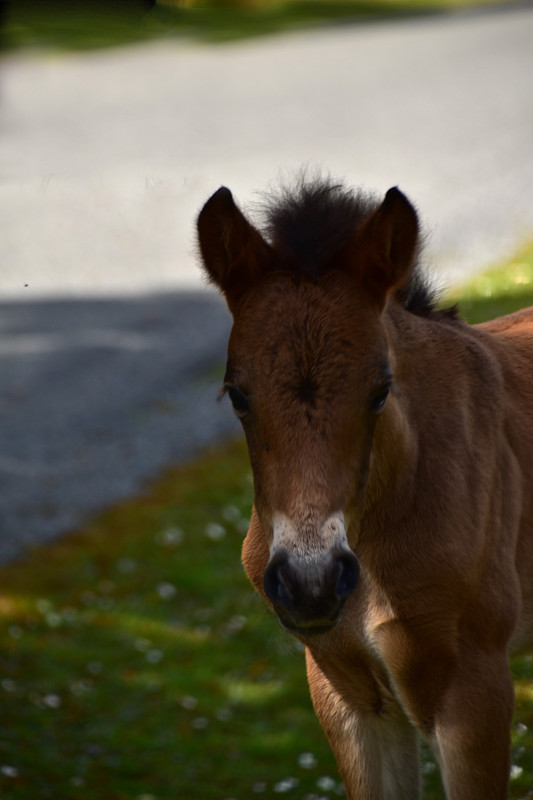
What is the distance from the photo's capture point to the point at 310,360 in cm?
260

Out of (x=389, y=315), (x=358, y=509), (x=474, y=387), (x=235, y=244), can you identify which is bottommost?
(x=358, y=509)

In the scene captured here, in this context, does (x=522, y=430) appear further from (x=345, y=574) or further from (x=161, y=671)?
(x=161, y=671)

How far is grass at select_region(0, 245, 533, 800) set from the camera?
444 centimetres

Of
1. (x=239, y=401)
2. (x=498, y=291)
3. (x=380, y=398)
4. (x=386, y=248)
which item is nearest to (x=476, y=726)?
(x=380, y=398)

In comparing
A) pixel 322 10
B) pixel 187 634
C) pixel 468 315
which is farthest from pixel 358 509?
pixel 322 10

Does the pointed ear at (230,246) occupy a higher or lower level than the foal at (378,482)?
higher

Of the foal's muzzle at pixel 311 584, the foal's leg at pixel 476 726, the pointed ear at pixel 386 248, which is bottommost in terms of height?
the foal's leg at pixel 476 726

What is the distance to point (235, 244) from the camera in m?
2.85

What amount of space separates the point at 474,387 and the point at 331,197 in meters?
0.73

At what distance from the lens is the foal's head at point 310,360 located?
96.0 inches

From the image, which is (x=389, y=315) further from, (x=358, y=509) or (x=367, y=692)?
(x=367, y=692)

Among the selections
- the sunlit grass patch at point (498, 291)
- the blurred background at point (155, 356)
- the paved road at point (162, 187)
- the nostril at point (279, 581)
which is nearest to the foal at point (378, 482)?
the nostril at point (279, 581)

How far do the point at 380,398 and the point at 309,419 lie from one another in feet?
0.75

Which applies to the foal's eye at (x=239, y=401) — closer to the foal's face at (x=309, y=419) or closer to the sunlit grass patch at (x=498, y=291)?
the foal's face at (x=309, y=419)
